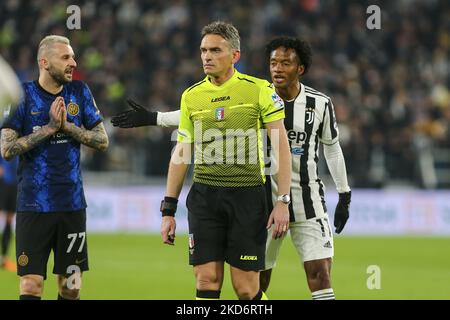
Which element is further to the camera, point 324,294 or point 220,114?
point 324,294

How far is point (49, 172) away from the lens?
708 centimetres

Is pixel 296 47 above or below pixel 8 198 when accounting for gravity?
above

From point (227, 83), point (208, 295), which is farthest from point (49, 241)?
point (227, 83)

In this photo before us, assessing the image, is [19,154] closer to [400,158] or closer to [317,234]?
[317,234]

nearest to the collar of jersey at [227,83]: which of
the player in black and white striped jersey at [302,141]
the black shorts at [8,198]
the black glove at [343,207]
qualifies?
the player in black and white striped jersey at [302,141]

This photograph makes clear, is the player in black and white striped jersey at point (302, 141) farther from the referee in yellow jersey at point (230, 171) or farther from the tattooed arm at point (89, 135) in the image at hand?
the referee in yellow jersey at point (230, 171)

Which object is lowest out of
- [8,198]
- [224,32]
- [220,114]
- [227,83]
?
[8,198]

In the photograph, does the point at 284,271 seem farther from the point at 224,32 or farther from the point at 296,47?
the point at 224,32

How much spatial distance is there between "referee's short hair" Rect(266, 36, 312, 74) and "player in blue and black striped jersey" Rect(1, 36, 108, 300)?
5.12ft

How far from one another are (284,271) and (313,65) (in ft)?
32.1

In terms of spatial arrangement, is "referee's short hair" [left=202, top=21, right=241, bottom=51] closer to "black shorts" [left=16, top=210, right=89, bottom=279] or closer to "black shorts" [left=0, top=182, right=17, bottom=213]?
"black shorts" [left=16, top=210, right=89, bottom=279]

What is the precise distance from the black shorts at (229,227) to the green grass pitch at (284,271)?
3627 mm

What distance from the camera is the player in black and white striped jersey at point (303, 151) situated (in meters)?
7.49
